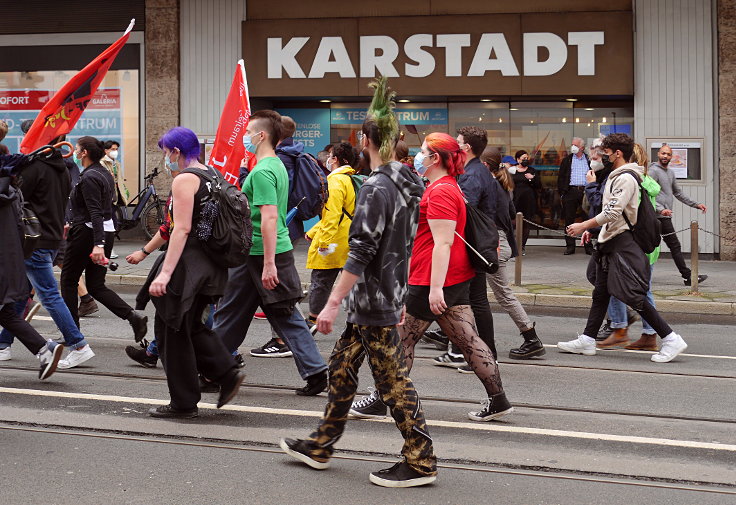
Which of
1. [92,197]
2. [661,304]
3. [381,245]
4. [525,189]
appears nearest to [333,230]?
[92,197]

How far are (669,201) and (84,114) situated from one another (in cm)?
1048

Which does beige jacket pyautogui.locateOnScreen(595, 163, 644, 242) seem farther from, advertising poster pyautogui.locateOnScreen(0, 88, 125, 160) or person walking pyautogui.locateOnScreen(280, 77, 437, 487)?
advertising poster pyautogui.locateOnScreen(0, 88, 125, 160)

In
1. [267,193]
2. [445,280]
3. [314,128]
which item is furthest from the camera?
[314,128]

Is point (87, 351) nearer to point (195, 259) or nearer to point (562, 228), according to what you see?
point (195, 259)

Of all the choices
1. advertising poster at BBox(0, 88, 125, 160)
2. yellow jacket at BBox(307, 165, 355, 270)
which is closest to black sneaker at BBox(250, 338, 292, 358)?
yellow jacket at BBox(307, 165, 355, 270)

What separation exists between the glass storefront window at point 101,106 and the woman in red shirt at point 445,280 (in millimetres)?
13432

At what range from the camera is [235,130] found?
893 centimetres

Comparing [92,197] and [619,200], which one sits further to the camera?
[92,197]

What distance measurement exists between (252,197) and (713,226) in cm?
1189

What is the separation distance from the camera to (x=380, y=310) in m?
4.88

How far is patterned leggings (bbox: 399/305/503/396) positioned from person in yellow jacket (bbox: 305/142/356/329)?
194cm

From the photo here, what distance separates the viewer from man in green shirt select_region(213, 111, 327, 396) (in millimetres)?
6473

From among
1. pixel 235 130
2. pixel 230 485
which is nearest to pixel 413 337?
pixel 230 485

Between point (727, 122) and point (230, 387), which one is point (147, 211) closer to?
point (727, 122)
